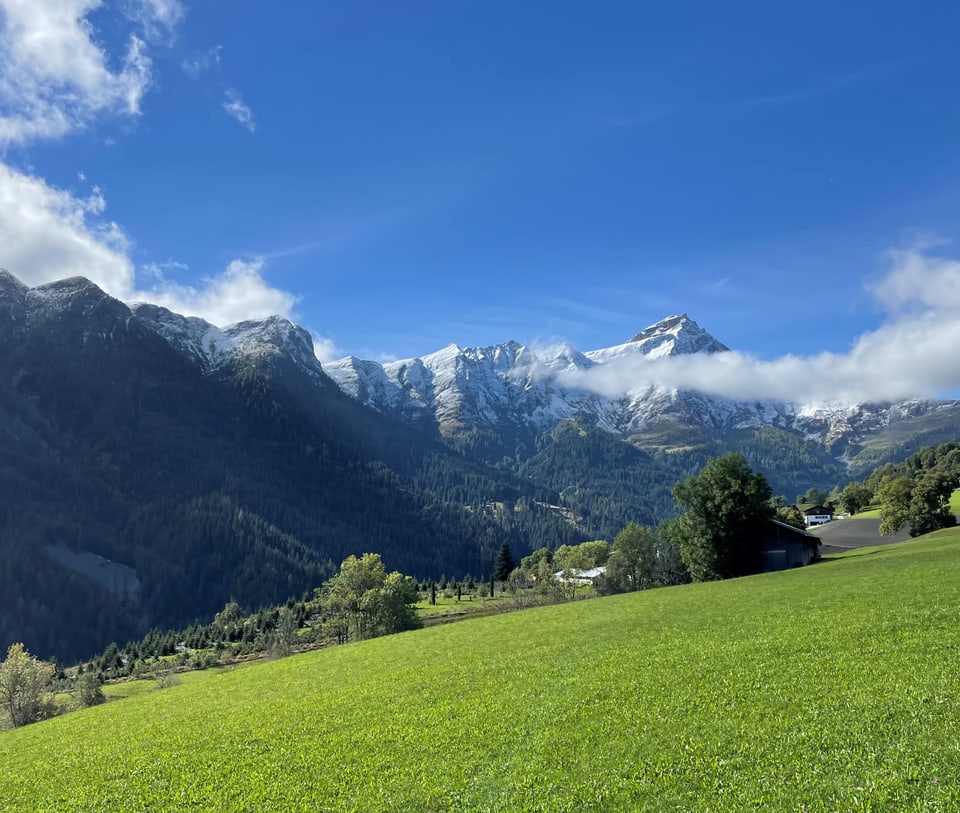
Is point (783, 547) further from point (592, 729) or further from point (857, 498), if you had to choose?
point (857, 498)

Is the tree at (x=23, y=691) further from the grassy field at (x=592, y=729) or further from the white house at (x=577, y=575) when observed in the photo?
the white house at (x=577, y=575)

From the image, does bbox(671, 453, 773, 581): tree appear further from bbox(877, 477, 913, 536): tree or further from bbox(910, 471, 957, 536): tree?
bbox(877, 477, 913, 536): tree

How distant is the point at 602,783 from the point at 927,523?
9934 centimetres

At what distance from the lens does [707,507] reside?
76.1 metres

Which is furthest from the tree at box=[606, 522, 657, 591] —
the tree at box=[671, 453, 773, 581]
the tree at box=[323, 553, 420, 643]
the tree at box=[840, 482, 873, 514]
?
the tree at box=[840, 482, 873, 514]

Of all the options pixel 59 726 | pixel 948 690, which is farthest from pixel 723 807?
pixel 59 726

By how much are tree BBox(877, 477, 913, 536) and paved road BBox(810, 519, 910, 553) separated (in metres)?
2.07

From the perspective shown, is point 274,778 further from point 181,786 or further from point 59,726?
point 59,726

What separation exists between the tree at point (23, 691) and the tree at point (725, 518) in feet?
Result: 259

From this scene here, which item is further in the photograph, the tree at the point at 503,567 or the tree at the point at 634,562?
the tree at the point at 503,567

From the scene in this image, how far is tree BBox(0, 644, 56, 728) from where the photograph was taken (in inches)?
2511

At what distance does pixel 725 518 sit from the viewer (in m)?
74.8

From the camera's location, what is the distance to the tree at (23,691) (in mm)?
63781

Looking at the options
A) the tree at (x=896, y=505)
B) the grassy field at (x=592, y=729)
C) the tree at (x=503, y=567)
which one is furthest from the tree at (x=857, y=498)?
the grassy field at (x=592, y=729)
